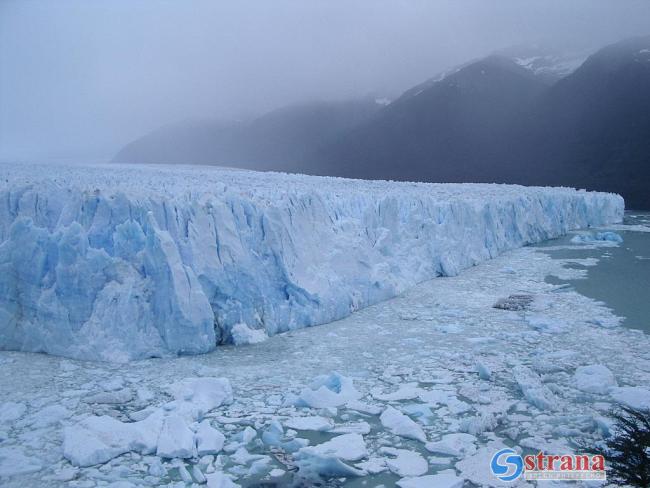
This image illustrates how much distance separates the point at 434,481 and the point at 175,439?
1831 mm

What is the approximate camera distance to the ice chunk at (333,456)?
330 cm

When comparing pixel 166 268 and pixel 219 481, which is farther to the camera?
pixel 166 268

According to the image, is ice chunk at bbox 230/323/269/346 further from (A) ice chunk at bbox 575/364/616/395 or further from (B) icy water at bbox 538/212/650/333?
(B) icy water at bbox 538/212/650/333

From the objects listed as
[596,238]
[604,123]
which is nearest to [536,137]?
[604,123]

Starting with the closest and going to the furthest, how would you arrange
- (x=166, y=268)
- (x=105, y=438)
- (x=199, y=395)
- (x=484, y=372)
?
(x=105, y=438), (x=199, y=395), (x=484, y=372), (x=166, y=268)

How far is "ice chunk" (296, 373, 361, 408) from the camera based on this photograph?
4.20m

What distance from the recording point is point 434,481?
317 cm

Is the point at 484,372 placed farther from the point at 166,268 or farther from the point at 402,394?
the point at 166,268

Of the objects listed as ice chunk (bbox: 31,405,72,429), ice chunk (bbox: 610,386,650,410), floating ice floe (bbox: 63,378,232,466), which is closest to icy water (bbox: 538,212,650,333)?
ice chunk (bbox: 610,386,650,410)

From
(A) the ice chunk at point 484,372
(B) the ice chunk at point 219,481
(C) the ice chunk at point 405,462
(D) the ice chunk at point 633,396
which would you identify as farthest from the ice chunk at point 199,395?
(D) the ice chunk at point 633,396

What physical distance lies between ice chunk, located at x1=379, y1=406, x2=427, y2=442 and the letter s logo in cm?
54

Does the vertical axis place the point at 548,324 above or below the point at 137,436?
below

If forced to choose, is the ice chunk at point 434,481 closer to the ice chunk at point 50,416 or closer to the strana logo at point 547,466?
the strana logo at point 547,466

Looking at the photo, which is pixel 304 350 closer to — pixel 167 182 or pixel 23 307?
pixel 23 307
